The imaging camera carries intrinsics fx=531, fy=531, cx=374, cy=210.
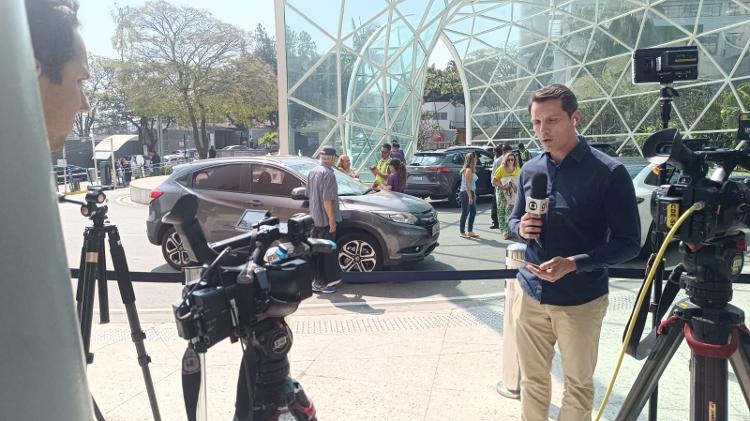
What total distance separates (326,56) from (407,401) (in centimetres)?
1544

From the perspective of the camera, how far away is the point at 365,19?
1895 cm

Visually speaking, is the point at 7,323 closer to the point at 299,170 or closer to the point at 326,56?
the point at 299,170

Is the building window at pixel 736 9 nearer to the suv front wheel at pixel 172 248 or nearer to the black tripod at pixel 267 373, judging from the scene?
the suv front wheel at pixel 172 248

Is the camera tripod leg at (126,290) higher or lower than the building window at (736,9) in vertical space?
lower

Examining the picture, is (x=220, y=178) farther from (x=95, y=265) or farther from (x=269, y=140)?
(x=269, y=140)

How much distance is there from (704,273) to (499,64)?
1355 inches

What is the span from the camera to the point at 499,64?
3441cm

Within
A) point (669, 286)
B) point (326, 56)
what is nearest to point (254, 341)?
point (669, 286)

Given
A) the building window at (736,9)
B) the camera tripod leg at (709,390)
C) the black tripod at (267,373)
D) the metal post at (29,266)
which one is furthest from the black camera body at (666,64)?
the building window at (736,9)

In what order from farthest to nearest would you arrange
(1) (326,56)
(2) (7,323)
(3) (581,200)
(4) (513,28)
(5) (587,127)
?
1. (4) (513,28)
2. (5) (587,127)
3. (1) (326,56)
4. (3) (581,200)
5. (2) (7,323)

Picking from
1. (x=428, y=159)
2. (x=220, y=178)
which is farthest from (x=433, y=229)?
(x=428, y=159)

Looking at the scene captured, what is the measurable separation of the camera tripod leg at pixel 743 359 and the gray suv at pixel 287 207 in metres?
5.29

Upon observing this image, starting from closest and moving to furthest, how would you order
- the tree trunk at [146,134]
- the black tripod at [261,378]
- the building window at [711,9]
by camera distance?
the black tripod at [261,378] < the building window at [711,9] < the tree trunk at [146,134]

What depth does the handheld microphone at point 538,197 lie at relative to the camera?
8.43 ft
